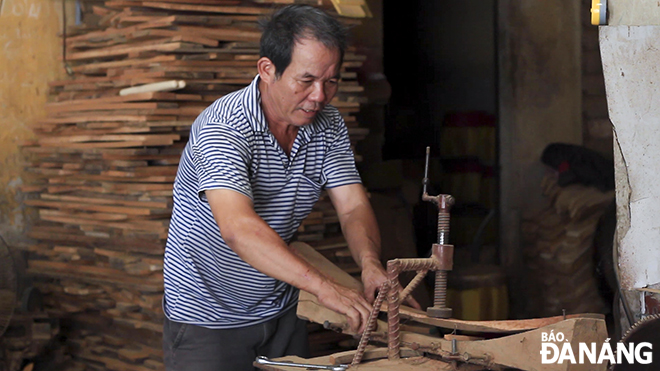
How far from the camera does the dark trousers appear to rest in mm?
2939

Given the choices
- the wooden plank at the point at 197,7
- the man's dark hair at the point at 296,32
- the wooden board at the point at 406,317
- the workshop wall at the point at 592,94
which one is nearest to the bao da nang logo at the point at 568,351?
the wooden board at the point at 406,317

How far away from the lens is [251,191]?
2.60m

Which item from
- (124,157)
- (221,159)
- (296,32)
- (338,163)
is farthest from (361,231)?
(124,157)

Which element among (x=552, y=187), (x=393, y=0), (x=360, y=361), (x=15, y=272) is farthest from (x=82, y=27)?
(x=360, y=361)

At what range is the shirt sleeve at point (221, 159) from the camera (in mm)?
2543

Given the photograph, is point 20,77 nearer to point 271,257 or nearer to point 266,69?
point 266,69

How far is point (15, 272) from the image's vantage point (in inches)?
182

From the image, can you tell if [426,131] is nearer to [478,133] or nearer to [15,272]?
[478,133]

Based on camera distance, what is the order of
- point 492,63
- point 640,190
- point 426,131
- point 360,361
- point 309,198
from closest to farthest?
point 360,361
point 640,190
point 309,198
point 492,63
point 426,131

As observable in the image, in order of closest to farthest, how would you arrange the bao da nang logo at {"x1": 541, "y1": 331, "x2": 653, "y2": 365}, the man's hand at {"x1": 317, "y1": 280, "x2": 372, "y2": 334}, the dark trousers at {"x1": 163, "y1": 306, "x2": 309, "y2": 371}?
1. the bao da nang logo at {"x1": 541, "y1": 331, "x2": 653, "y2": 365}
2. the man's hand at {"x1": 317, "y1": 280, "x2": 372, "y2": 334}
3. the dark trousers at {"x1": 163, "y1": 306, "x2": 309, "y2": 371}

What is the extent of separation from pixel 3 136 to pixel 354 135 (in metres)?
2.23

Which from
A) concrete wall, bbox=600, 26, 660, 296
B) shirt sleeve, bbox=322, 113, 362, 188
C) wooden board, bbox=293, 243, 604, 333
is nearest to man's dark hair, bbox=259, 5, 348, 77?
shirt sleeve, bbox=322, 113, 362, 188

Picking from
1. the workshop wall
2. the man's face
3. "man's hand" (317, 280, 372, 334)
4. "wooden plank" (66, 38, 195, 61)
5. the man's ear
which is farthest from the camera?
the workshop wall

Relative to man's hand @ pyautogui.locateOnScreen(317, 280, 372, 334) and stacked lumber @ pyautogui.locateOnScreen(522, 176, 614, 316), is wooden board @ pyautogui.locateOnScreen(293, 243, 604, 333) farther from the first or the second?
stacked lumber @ pyautogui.locateOnScreen(522, 176, 614, 316)
